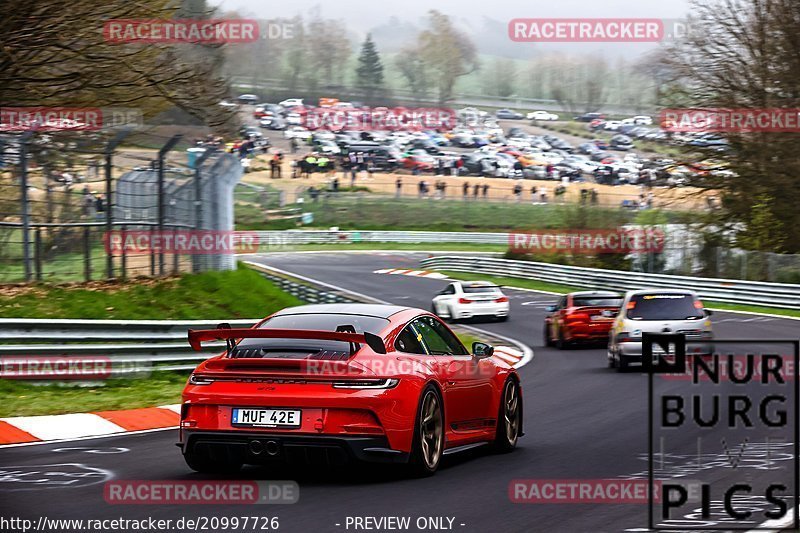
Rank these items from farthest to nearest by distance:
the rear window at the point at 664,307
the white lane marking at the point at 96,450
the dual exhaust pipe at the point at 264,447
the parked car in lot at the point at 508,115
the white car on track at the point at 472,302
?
1. the parked car in lot at the point at 508,115
2. the white car on track at the point at 472,302
3. the rear window at the point at 664,307
4. the white lane marking at the point at 96,450
5. the dual exhaust pipe at the point at 264,447

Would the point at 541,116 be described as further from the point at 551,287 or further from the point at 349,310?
the point at 349,310

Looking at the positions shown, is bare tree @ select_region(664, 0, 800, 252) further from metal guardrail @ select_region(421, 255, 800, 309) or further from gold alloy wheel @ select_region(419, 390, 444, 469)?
gold alloy wheel @ select_region(419, 390, 444, 469)

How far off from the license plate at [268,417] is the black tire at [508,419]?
8.74 feet

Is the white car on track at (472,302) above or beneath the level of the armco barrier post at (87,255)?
beneath

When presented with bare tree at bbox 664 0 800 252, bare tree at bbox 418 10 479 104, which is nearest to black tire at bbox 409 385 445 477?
bare tree at bbox 664 0 800 252

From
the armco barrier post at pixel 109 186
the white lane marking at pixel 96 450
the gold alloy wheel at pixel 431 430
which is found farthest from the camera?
the armco barrier post at pixel 109 186

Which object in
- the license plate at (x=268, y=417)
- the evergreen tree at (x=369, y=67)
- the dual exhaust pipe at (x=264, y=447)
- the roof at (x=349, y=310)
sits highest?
the evergreen tree at (x=369, y=67)

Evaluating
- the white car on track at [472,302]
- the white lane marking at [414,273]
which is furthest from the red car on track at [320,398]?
the white lane marking at [414,273]

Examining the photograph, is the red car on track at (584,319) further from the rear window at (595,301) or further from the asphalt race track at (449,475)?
the asphalt race track at (449,475)

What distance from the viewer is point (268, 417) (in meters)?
8.25

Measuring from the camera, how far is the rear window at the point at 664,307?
19.5 m

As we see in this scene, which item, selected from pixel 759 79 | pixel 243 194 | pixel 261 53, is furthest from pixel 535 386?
pixel 261 53

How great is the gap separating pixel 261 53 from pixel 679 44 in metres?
71.5

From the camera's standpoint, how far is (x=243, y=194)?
69.4m
